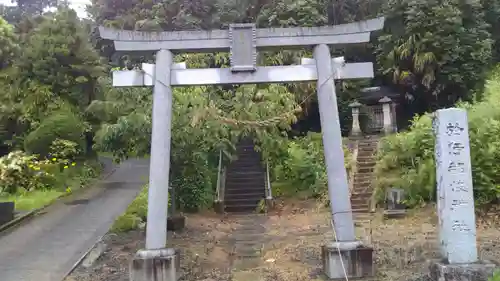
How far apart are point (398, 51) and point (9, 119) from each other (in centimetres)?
1759

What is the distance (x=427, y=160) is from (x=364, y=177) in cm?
286

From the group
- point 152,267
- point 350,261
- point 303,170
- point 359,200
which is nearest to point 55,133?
point 303,170

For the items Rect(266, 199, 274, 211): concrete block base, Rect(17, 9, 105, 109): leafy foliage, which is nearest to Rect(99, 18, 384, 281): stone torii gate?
Rect(266, 199, 274, 211): concrete block base

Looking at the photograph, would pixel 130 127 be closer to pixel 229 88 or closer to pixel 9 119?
pixel 229 88

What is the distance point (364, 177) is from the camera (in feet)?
52.1

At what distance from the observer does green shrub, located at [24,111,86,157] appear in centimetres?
1961

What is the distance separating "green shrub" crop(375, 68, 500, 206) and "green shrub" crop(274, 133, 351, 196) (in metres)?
1.88

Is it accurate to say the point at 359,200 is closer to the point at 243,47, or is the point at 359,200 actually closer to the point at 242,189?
the point at 242,189

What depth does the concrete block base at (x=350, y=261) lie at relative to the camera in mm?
8023

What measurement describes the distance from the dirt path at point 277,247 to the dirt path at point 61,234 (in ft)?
2.35

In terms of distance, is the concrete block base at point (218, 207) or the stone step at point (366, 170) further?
the stone step at point (366, 170)

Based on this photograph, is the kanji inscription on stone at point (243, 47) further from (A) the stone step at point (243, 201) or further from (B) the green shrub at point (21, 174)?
(B) the green shrub at point (21, 174)

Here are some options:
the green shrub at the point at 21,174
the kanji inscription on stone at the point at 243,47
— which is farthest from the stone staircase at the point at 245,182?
the kanji inscription on stone at the point at 243,47

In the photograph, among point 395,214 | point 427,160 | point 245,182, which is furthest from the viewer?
point 245,182
